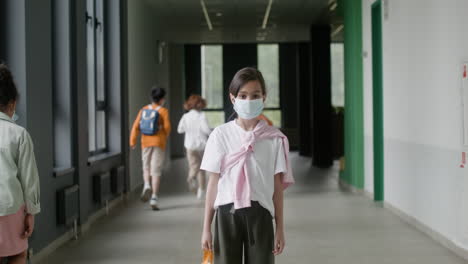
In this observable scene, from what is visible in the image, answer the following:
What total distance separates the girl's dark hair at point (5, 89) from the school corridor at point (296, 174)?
0.69 feet

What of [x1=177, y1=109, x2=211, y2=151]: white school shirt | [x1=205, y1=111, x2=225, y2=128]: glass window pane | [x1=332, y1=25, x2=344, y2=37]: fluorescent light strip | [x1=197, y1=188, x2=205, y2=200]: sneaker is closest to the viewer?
[x1=177, y1=109, x2=211, y2=151]: white school shirt

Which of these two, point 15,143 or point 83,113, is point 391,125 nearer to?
point 83,113

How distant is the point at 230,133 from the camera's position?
2553 mm

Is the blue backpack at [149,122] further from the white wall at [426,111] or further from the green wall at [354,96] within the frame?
the green wall at [354,96]

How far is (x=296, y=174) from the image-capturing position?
1200cm

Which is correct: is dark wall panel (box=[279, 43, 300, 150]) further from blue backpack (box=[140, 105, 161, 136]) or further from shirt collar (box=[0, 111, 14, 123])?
shirt collar (box=[0, 111, 14, 123])

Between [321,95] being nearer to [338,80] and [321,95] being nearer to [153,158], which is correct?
[338,80]

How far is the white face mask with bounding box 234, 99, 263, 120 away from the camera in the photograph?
2.51 metres

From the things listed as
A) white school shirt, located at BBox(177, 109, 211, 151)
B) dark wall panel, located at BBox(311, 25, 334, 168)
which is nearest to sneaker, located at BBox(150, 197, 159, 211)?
white school shirt, located at BBox(177, 109, 211, 151)

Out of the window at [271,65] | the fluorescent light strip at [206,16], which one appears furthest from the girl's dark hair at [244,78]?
the window at [271,65]

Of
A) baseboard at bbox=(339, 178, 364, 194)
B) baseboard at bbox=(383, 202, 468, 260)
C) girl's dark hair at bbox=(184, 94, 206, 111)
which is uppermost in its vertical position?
girl's dark hair at bbox=(184, 94, 206, 111)

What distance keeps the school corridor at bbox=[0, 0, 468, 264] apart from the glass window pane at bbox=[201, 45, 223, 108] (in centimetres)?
724

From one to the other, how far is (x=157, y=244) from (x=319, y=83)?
8.64 meters

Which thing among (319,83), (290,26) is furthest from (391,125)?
(290,26)
